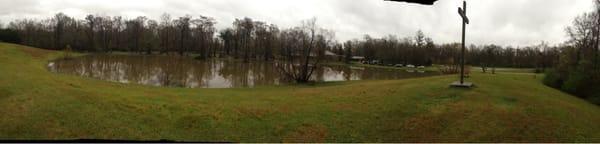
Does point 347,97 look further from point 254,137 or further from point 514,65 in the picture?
point 514,65

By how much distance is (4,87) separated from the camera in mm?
15586

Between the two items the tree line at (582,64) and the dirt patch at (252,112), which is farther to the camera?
the tree line at (582,64)

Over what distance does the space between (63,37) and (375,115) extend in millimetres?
82474

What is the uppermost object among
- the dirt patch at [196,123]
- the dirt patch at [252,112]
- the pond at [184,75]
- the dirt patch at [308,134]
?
the pond at [184,75]

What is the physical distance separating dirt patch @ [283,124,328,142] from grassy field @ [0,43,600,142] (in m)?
0.03

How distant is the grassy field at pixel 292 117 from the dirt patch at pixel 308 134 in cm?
3

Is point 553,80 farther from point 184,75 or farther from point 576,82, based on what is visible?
point 184,75

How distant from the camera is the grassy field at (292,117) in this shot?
11.7 meters

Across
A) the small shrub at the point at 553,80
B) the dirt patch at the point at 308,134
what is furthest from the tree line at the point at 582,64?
the dirt patch at the point at 308,134

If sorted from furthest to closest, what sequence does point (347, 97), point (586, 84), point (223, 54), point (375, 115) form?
point (223, 54) → point (586, 84) → point (347, 97) → point (375, 115)

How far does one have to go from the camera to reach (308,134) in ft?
40.0

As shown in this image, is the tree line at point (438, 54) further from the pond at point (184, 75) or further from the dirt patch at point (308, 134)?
the dirt patch at point (308, 134)

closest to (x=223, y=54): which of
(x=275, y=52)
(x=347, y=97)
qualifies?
(x=275, y=52)

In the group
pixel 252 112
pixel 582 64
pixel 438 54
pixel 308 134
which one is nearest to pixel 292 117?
pixel 252 112
